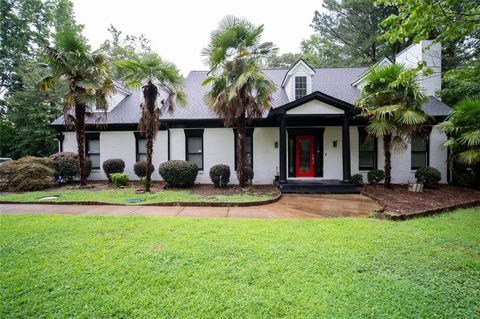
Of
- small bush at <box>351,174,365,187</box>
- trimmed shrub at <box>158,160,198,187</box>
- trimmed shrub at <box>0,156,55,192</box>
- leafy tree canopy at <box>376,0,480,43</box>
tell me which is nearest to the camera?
leafy tree canopy at <box>376,0,480,43</box>

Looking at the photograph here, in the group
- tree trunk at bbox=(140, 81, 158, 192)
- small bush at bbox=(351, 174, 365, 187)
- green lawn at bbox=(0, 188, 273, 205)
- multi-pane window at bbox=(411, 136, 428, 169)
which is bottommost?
green lawn at bbox=(0, 188, 273, 205)

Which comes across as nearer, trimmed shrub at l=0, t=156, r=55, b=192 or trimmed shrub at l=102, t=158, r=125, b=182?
trimmed shrub at l=0, t=156, r=55, b=192

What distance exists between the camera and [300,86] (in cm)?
1220

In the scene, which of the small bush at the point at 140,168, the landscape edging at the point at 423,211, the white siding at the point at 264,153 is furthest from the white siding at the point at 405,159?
the small bush at the point at 140,168

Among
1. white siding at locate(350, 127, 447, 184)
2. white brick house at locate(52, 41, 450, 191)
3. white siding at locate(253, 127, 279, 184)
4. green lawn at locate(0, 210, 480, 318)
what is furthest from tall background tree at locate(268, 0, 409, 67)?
green lawn at locate(0, 210, 480, 318)

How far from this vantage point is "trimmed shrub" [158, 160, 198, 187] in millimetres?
A: 10305

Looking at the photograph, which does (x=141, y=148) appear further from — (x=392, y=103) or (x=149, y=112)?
(x=392, y=103)

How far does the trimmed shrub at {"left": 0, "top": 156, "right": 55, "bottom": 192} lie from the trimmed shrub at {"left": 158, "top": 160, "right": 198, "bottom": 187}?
532 cm

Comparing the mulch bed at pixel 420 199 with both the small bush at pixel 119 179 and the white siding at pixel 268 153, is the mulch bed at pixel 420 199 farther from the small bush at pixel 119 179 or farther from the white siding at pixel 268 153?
the small bush at pixel 119 179

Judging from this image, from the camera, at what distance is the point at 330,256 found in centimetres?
379

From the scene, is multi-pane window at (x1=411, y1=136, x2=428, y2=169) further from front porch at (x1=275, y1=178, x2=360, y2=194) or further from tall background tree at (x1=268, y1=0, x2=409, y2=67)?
tall background tree at (x1=268, y1=0, x2=409, y2=67)

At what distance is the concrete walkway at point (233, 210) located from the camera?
664cm

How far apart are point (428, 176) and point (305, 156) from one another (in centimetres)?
548

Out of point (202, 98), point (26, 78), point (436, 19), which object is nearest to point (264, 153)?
point (202, 98)
